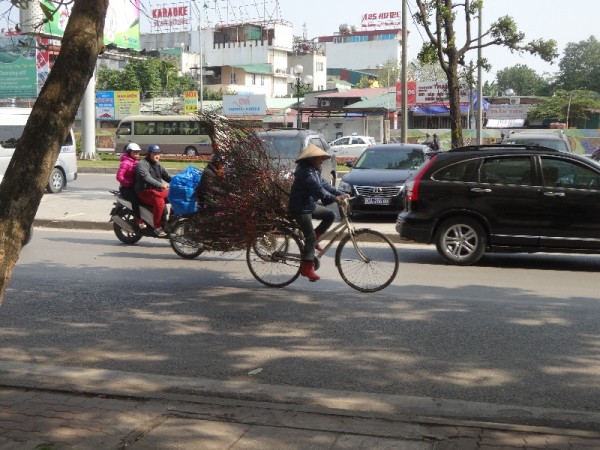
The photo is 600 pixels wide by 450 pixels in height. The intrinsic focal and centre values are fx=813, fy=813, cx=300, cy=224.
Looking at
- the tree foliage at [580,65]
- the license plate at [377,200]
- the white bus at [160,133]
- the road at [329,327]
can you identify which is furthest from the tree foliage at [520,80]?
the road at [329,327]

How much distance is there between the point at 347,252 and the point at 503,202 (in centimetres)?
286

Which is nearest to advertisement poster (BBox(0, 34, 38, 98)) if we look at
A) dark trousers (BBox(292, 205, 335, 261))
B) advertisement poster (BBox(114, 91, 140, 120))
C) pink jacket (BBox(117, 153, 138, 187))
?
advertisement poster (BBox(114, 91, 140, 120))

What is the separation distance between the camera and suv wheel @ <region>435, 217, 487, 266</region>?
438 inches

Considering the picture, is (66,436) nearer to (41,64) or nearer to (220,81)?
(41,64)

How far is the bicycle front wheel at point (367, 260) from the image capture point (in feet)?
30.0

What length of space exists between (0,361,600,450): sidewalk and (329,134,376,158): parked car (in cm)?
3680

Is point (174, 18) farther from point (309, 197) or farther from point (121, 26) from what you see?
point (309, 197)

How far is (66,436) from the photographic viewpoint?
4617 mm

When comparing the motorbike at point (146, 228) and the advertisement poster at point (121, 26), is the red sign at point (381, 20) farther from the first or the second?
the motorbike at point (146, 228)

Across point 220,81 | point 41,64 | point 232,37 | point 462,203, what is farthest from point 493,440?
point 232,37

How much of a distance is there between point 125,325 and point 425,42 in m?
12.5

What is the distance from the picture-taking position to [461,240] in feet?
36.9

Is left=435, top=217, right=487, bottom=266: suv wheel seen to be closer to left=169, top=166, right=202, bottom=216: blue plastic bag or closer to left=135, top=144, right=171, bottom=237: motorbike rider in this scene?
left=169, top=166, right=202, bottom=216: blue plastic bag

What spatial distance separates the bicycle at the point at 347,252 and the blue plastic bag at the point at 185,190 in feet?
5.32
